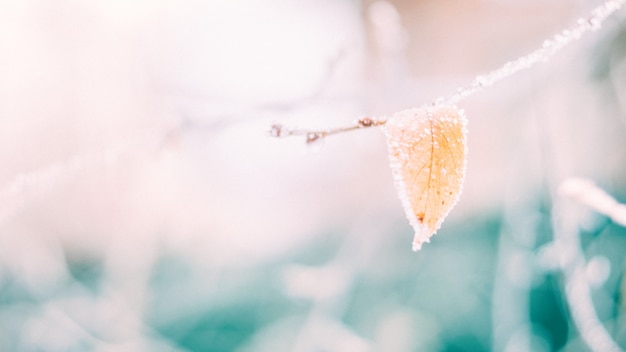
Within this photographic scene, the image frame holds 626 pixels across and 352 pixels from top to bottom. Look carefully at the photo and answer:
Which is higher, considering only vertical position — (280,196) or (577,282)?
(577,282)

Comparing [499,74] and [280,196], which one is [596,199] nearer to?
[499,74]

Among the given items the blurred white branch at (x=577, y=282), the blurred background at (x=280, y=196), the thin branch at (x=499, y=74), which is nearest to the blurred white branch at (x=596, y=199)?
the thin branch at (x=499, y=74)

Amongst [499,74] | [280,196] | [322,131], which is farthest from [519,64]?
[280,196]

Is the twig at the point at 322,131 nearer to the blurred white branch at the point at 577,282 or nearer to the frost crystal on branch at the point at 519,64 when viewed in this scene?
the frost crystal on branch at the point at 519,64

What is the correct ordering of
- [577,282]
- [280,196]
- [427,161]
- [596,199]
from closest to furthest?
[427,161], [596,199], [577,282], [280,196]

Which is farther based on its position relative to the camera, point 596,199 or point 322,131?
point 596,199

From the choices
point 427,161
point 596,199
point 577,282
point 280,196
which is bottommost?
point 280,196

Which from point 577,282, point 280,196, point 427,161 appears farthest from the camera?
point 280,196
